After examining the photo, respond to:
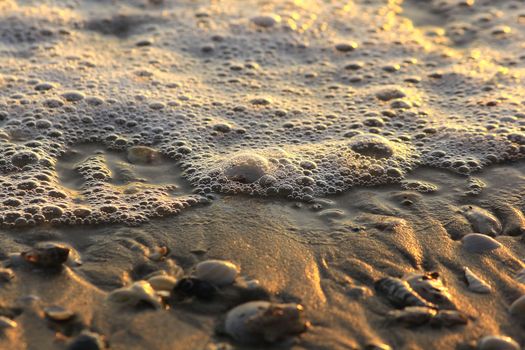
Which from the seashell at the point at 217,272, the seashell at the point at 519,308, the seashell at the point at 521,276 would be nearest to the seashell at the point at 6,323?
the seashell at the point at 217,272

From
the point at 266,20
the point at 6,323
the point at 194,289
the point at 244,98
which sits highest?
the point at 266,20

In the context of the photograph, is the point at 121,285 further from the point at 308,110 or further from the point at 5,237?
the point at 308,110

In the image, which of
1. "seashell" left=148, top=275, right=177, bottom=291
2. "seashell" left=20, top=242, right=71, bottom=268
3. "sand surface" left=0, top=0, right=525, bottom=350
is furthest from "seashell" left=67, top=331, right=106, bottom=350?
"seashell" left=20, top=242, right=71, bottom=268

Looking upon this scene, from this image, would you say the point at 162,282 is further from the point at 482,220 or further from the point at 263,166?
the point at 482,220

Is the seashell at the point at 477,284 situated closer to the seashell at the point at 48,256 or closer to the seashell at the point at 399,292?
the seashell at the point at 399,292

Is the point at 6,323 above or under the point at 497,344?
under

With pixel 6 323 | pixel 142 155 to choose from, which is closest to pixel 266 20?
pixel 142 155
